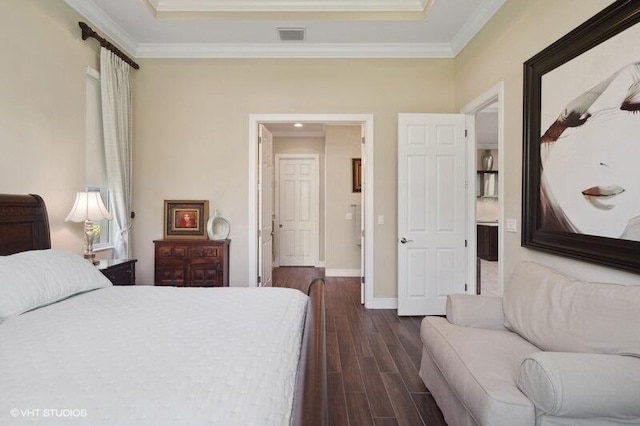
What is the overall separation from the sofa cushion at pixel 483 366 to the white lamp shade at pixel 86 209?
2.81m

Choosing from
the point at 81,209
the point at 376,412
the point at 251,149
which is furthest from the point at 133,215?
the point at 376,412

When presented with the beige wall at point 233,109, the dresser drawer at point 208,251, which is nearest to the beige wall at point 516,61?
the beige wall at point 233,109

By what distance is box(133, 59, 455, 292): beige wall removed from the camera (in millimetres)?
3957

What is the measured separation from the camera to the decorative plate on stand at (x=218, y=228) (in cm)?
385

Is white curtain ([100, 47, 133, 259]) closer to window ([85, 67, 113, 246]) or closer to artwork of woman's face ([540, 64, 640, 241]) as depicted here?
window ([85, 67, 113, 246])

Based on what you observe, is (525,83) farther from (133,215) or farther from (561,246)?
(133,215)

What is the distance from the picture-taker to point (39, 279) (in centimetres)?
171

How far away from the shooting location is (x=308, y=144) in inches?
270

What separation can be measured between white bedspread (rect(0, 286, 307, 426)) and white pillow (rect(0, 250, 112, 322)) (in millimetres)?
66

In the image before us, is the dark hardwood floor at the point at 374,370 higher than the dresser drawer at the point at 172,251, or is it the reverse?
the dresser drawer at the point at 172,251

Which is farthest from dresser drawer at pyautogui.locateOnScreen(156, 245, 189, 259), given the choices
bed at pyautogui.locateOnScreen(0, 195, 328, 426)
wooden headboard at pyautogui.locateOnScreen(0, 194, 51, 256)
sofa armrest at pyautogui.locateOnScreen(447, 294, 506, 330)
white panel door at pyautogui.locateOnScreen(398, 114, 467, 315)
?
sofa armrest at pyautogui.locateOnScreen(447, 294, 506, 330)

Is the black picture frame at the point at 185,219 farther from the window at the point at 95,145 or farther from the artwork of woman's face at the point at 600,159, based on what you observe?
the artwork of woman's face at the point at 600,159

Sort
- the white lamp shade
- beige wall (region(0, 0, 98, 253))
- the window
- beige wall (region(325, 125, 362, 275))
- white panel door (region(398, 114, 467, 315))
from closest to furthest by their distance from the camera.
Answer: beige wall (region(0, 0, 98, 253))
the white lamp shade
the window
white panel door (region(398, 114, 467, 315))
beige wall (region(325, 125, 362, 275))

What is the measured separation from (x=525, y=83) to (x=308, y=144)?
4.73 metres
